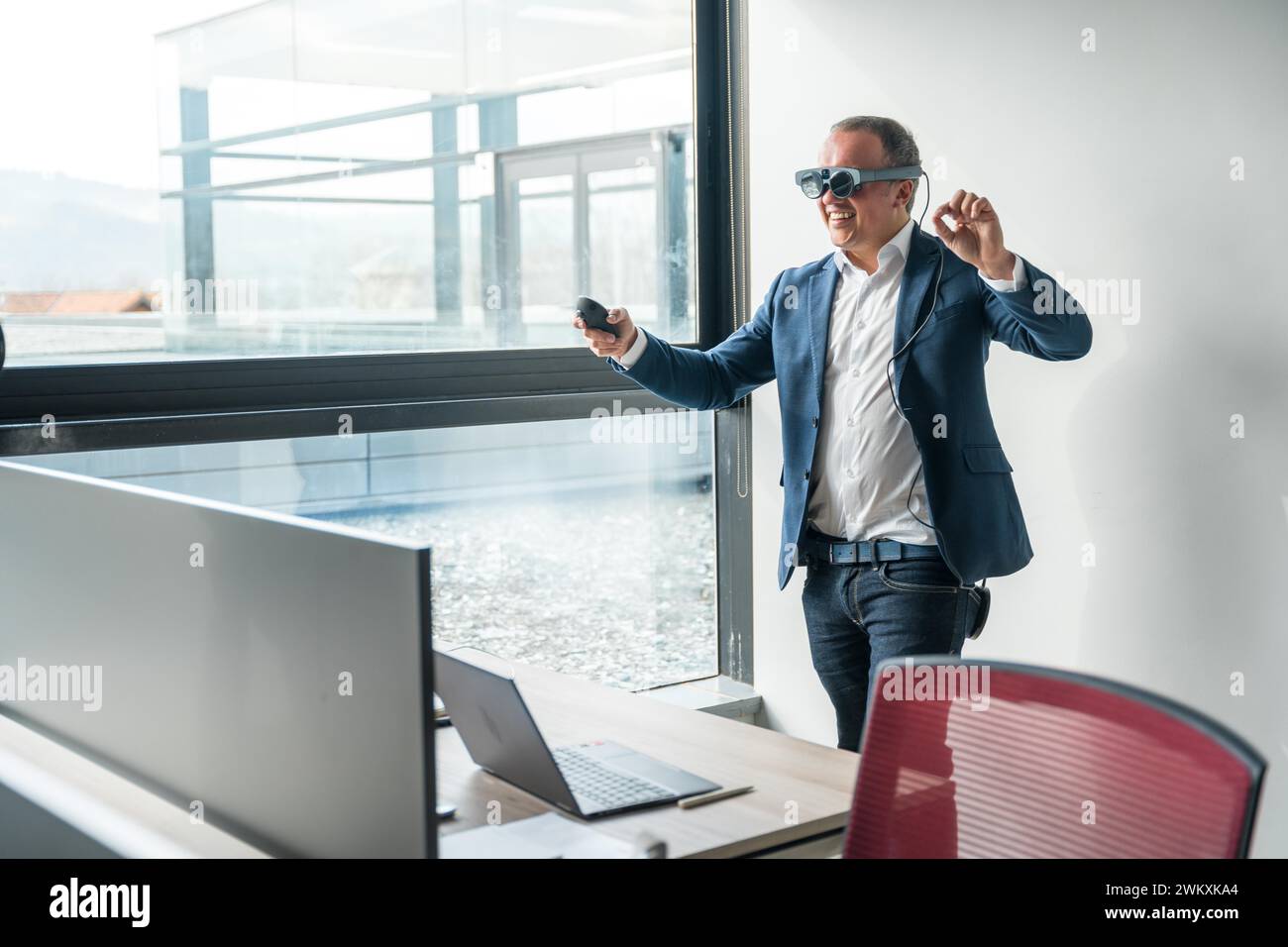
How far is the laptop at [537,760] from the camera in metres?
1.65

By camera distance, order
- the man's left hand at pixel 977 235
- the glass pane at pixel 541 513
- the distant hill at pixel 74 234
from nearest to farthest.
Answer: the man's left hand at pixel 977 235 → the distant hill at pixel 74 234 → the glass pane at pixel 541 513

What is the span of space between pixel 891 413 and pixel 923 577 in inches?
13.1

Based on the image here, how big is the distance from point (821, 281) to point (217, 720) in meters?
1.65

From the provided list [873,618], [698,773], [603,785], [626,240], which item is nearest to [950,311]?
[873,618]

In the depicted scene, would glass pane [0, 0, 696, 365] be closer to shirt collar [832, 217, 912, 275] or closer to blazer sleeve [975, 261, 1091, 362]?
shirt collar [832, 217, 912, 275]

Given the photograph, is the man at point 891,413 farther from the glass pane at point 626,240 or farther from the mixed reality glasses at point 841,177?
the glass pane at point 626,240

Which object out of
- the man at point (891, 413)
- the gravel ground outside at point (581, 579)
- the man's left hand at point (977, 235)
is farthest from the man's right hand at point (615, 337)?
the gravel ground outside at point (581, 579)

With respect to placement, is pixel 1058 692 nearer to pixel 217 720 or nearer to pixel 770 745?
pixel 770 745

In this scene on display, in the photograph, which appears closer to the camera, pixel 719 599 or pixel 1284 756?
pixel 1284 756

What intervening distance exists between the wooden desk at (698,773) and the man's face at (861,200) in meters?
1.08

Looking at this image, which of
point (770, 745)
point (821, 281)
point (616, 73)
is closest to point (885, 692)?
point (770, 745)

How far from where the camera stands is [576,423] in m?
3.76

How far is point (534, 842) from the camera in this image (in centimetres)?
157

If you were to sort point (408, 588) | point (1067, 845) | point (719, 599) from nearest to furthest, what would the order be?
1. point (408, 588)
2. point (1067, 845)
3. point (719, 599)
